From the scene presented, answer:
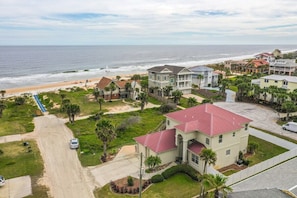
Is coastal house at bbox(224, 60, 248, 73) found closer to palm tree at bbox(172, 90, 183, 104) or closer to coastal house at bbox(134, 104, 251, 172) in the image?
palm tree at bbox(172, 90, 183, 104)

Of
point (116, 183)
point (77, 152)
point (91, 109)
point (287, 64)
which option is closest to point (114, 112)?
point (91, 109)

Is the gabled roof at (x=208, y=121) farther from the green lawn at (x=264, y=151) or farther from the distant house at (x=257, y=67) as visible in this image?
the distant house at (x=257, y=67)

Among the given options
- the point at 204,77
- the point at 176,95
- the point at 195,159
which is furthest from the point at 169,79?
the point at 195,159

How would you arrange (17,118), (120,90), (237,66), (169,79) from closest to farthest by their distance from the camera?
(17,118), (120,90), (169,79), (237,66)

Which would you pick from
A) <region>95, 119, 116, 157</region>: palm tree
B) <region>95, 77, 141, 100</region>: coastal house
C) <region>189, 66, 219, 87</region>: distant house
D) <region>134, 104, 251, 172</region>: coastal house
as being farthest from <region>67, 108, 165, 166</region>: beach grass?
<region>189, 66, 219, 87</region>: distant house

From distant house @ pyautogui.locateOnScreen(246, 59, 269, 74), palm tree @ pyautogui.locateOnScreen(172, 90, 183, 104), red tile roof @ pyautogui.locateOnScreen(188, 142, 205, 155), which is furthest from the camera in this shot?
distant house @ pyautogui.locateOnScreen(246, 59, 269, 74)

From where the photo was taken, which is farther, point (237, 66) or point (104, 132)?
→ point (237, 66)

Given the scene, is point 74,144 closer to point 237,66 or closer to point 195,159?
point 195,159
